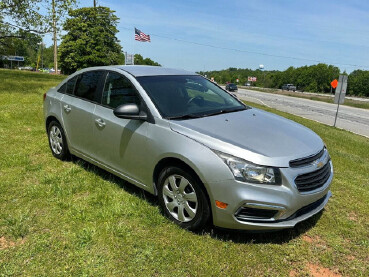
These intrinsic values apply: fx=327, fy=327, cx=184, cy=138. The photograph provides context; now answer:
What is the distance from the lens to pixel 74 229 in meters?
3.27

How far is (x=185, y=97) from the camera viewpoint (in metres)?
3.93

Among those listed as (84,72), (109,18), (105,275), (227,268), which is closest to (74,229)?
(105,275)

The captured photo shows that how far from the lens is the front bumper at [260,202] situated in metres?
2.82

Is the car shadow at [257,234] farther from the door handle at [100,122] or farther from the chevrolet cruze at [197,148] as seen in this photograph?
the door handle at [100,122]

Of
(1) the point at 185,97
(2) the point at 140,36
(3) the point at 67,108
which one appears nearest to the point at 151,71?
(1) the point at 185,97

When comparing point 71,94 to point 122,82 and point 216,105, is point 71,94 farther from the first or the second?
point 216,105

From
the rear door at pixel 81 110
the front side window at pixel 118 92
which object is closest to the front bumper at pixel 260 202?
the front side window at pixel 118 92

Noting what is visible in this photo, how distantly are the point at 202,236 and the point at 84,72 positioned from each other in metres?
2.96

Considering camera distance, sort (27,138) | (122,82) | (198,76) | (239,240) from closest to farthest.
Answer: (239,240)
(122,82)
(198,76)
(27,138)

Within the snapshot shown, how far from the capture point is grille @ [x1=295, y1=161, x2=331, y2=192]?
2.93 meters

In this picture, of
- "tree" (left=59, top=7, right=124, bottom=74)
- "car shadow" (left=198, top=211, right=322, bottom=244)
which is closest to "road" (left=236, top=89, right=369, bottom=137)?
"car shadow" (left=198, top=211, right=322, bottom=244)

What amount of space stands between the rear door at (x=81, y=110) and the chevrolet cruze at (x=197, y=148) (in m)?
0.02

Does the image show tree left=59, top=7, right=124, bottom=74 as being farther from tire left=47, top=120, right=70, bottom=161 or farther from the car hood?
the car hood

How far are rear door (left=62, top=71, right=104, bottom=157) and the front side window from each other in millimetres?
214
